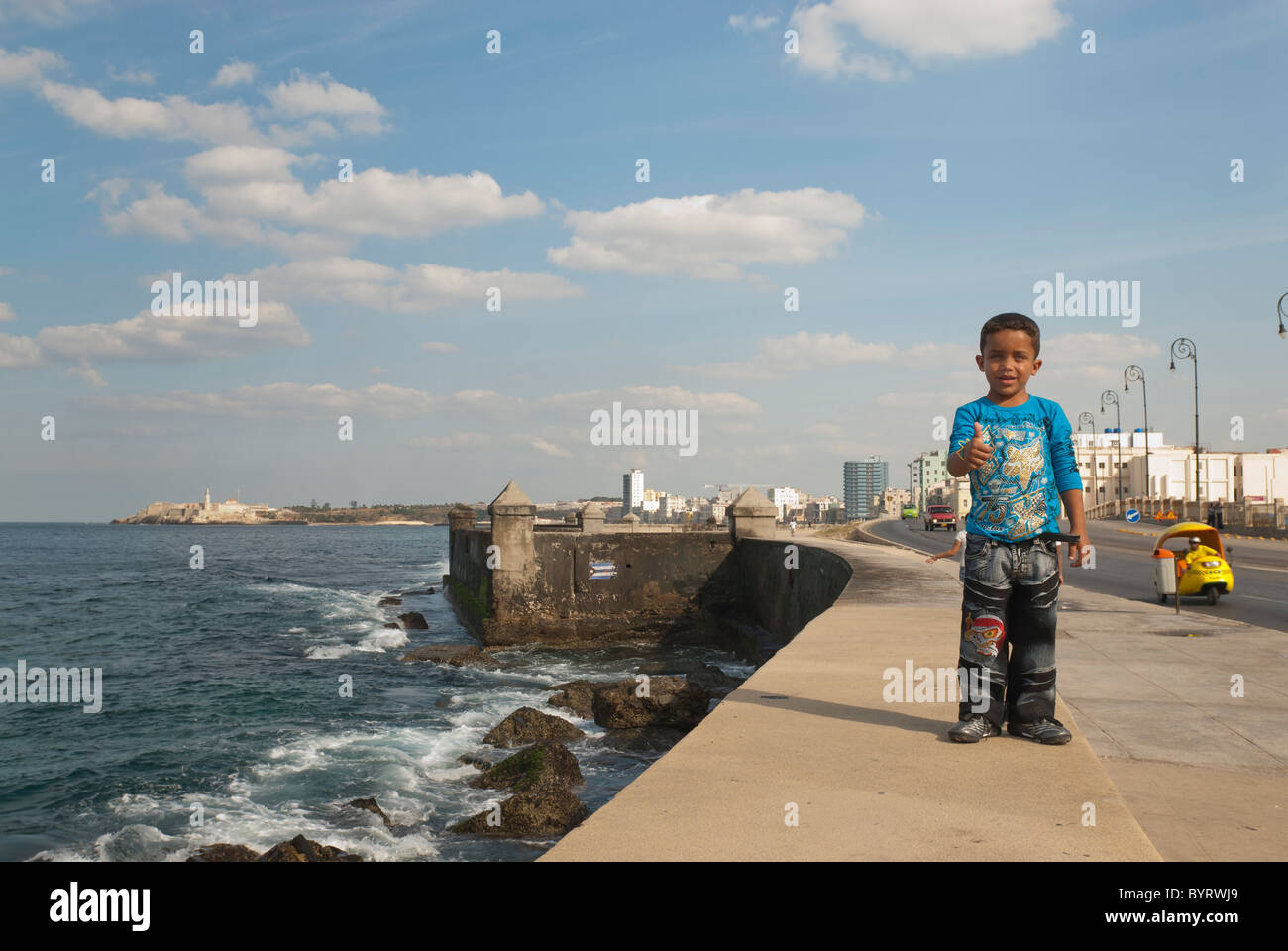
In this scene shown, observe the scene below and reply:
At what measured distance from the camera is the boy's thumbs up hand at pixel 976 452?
4250 millimetres

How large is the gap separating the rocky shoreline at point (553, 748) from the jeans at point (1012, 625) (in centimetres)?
485

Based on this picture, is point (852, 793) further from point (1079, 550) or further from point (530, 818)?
point (530, 818)

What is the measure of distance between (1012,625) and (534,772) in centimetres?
634

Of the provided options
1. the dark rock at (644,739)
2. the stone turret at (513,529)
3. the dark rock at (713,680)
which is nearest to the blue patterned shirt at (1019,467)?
the dark rock at (644,739)

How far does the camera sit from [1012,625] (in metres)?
4.71

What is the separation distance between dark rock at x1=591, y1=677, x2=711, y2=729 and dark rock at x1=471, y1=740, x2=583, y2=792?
1970 millimetres

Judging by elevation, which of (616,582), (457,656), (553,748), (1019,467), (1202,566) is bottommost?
(457,656)

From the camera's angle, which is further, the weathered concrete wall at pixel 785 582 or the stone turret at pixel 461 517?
the stone turret at pixel 461 517

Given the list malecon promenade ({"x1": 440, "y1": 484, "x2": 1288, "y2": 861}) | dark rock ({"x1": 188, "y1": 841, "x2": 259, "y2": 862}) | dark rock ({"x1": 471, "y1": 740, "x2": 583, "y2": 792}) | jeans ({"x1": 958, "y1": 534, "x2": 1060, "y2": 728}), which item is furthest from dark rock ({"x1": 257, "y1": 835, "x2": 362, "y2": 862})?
jeans ({"x1": 958, "y1": 534, "x2": 1060, "y2": 728})

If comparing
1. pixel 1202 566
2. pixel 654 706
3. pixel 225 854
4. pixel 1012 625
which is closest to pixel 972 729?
pixel 1012 625

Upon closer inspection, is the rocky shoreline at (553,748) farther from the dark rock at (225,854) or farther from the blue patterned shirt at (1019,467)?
the blue patterned shirt at (1019,467)
